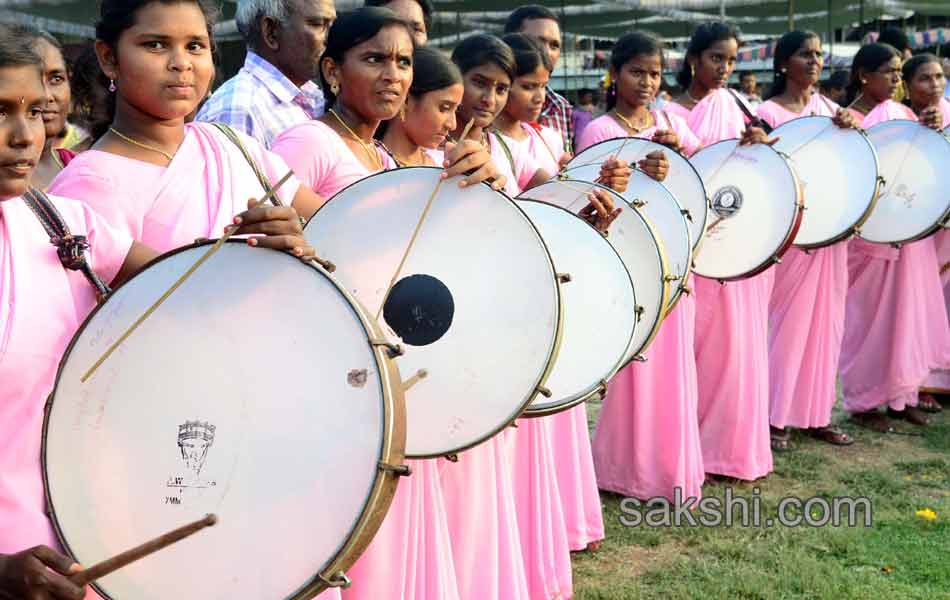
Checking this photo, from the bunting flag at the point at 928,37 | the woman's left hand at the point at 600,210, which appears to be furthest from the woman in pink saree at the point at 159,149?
the bunting flag at the point at 928,37

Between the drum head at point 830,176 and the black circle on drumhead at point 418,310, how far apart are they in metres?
3.33

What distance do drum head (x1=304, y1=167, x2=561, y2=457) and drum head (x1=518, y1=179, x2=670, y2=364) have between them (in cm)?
104

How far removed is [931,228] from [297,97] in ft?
11.9

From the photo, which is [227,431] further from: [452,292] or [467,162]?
[467,162]

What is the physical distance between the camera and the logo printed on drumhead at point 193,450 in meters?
1.67

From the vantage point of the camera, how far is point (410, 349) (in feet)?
7.82

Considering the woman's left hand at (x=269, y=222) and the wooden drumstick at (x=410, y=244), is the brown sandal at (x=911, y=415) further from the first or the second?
the woman's left hand at (x=269, y=222)

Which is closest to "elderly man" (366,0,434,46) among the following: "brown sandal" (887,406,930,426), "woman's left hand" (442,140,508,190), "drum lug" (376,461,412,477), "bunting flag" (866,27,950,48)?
"woman's left hand" (442,140,508,190)

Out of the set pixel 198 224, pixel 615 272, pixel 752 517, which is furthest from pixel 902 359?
pixel 198 224

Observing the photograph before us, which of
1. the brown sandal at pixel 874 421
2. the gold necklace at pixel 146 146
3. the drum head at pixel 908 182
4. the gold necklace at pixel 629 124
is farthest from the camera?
the brown sandal at pixel 874 421

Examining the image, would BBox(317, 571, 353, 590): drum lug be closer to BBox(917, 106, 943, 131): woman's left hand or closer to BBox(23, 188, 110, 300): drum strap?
BBox(23, 188, 110, 300): drum strap

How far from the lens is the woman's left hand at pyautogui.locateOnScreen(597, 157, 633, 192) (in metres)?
3.80

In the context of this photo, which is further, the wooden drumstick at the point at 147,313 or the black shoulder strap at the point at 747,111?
the black shoulder strap at the point at 747,111

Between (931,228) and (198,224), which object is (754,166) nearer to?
(931,228)
